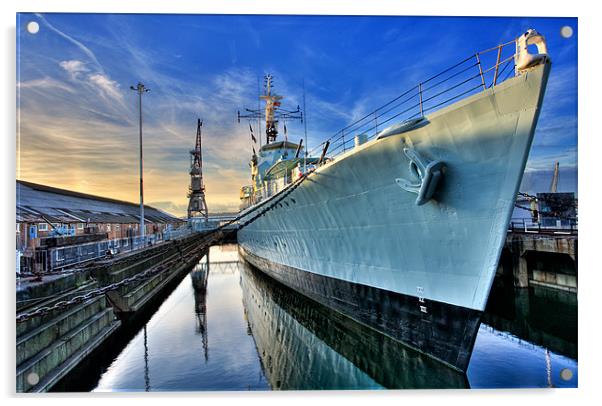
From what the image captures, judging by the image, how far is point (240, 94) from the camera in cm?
675

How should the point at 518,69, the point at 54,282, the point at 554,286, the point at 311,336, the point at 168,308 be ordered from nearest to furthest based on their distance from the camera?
1. the point at 518,69
2. the point at 54,282
3. the point at 311,336
4. the point at 168,308
5. the point at 554,286

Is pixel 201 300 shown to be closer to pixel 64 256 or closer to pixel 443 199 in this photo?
pixel 64 256

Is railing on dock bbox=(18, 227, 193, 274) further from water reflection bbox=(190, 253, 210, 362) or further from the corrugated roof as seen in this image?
water reflection bbox=(190, 253, 210, 362)

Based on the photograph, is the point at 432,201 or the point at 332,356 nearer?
the point at 432,201

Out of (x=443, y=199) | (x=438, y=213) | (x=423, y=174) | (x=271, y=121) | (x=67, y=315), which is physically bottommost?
(x=67, y=315)

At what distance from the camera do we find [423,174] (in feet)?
15.4

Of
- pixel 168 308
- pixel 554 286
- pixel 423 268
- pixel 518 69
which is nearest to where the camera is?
pixel 518 69

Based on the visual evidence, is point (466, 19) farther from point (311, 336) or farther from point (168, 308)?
point (168, 308)

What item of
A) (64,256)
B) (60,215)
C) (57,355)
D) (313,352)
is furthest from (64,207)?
(313,352)

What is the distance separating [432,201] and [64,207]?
10980mm

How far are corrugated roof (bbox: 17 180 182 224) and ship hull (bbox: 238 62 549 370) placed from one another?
195 inches

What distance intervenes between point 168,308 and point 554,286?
12.8 meters

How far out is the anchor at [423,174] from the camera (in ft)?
15.1

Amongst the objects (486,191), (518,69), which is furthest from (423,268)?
(518,69)
